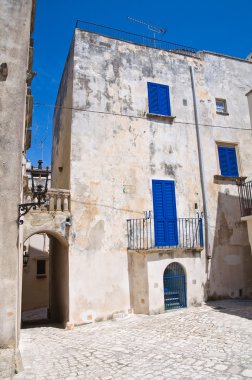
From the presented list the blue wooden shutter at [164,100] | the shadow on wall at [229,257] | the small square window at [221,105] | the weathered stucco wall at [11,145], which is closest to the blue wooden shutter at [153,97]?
the blue wooden shutter at [164,100]

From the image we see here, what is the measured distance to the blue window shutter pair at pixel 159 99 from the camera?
47.5ft

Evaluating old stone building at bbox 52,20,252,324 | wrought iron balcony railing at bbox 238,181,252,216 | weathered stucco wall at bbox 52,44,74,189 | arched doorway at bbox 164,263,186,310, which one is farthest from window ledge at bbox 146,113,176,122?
arched doorway at bbox 164,263,186,310

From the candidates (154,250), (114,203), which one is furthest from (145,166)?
(154,250)

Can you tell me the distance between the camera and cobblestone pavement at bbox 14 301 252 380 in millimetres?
6148

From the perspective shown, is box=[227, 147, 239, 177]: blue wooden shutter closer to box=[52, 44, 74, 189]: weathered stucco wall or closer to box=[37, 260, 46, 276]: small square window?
box=[52, 44, 74, 189]: weathered stucco wall

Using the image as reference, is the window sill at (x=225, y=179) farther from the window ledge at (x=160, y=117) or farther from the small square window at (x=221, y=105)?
the small square window at (x=221, y=105)

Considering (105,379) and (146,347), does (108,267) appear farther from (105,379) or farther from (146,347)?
(105,379)

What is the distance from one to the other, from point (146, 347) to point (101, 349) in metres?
1.17

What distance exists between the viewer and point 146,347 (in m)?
7.80

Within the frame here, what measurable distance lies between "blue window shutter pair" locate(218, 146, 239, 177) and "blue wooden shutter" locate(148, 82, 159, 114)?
3.86 m

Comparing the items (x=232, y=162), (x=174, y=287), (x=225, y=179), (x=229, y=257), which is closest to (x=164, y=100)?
(x=232, y=162)

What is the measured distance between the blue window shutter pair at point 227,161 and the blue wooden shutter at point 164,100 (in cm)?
330

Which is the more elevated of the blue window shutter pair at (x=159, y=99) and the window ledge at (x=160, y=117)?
the blue window shutter pair at (x=159, y=99)

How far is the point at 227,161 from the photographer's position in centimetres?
1524
